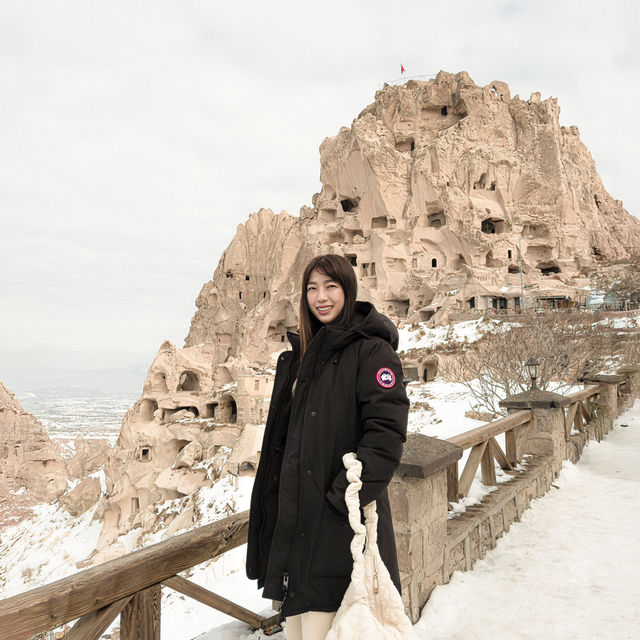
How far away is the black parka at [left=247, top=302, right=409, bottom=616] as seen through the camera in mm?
2041

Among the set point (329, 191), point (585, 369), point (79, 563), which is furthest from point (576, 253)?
point (79, 563)

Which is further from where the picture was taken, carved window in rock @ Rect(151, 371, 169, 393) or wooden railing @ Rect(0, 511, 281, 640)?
carved window in rock @ Rect(151, 371, 169, 393)

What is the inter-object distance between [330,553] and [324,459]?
411 mm

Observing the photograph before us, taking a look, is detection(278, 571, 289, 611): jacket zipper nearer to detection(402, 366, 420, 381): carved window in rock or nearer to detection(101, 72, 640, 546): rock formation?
detection(402, 366, 420, 381): carved window in rock

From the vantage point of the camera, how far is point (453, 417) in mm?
18984

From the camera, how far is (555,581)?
415cm

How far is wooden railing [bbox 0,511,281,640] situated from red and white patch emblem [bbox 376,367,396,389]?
152 centimetres

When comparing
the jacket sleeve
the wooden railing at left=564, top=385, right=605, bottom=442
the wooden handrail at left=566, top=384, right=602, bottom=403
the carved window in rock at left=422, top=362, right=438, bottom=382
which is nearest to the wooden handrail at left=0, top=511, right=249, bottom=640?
the jacket sleeve

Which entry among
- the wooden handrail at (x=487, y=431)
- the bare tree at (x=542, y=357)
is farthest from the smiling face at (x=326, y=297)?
the bare tree at (x=542, y=357)

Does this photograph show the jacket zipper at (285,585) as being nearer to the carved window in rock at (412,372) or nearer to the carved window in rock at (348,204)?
the carved window in rock at (412,372)

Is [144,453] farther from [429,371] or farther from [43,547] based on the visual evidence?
[429,371]

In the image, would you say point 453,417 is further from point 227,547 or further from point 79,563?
point 79,563

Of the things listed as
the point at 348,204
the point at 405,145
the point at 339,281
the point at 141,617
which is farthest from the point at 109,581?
the point at 405,145

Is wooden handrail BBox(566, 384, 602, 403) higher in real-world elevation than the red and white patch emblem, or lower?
lower
